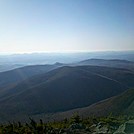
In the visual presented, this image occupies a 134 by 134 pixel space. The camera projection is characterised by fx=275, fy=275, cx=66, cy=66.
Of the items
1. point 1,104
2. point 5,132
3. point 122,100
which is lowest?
point 1,104

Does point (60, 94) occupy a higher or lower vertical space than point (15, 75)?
higher

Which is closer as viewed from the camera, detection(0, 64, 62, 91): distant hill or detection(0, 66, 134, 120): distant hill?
detection(0, 66, 134, 120): distant hill

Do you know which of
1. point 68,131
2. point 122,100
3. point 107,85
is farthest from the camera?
point 107,85

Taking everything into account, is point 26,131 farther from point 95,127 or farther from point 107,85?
point 107,85

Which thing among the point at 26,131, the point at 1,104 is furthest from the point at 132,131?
the point at 1,104

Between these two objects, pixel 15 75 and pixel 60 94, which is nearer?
pixel 60 94

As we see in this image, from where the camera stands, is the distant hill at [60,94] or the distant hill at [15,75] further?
the distant hill at [15,75]

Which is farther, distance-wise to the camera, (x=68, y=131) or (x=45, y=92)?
(x=45, y=92)

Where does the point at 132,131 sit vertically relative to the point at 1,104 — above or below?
above
